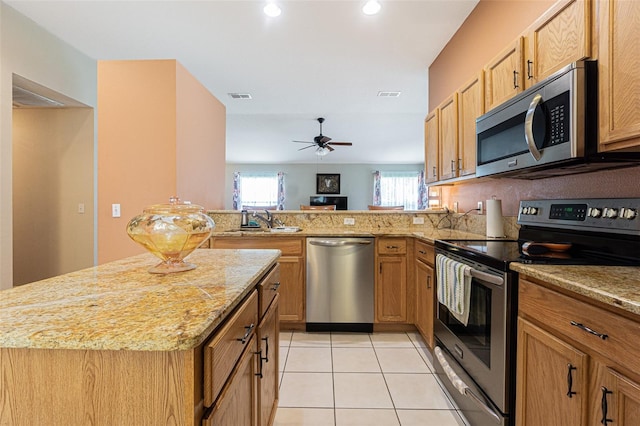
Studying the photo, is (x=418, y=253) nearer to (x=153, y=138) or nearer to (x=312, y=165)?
(x=153, y=138)

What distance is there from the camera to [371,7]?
2404 mm

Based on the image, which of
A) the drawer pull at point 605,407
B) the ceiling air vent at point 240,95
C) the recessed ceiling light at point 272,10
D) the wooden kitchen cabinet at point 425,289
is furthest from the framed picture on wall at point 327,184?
the drawer pull at point 605,407

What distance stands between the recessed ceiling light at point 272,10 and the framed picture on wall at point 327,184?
677 centimetres

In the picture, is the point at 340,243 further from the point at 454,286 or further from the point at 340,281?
the point at 454,286

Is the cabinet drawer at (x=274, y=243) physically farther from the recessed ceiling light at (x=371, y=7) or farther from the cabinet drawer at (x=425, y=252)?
the recessed ceiling light at (x=371, y=7)

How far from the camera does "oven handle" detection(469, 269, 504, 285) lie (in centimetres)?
132

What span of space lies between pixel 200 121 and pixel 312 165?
20.4 feet

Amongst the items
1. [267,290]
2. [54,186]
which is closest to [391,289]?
[267,290]

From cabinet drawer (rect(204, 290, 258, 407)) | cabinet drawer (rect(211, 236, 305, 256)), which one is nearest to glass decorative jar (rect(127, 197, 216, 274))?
cabinet drawer (rect(204, 290, 258, 407))

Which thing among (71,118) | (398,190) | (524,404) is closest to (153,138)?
(71,118)

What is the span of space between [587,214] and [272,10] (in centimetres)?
247

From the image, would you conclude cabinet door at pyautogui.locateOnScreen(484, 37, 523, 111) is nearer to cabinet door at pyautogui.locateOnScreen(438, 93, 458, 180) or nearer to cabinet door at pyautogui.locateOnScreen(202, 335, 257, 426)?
cabinet door at pyautogui.locateOnScreen(438, 93, 458, 180)

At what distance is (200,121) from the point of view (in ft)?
10.5

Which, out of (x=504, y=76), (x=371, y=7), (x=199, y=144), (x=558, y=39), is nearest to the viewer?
(x=558, y=39)
